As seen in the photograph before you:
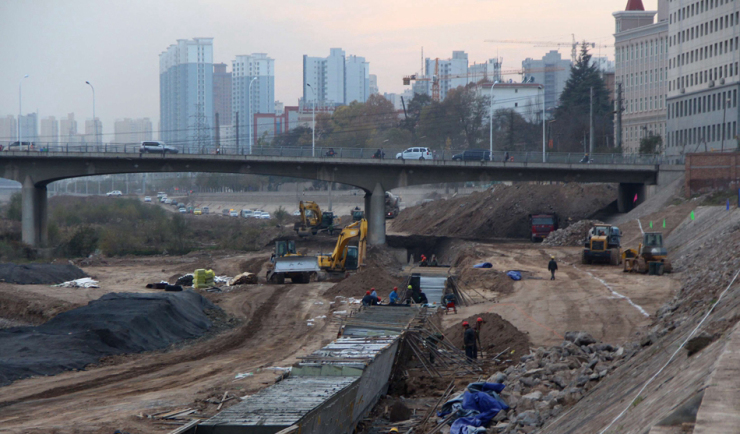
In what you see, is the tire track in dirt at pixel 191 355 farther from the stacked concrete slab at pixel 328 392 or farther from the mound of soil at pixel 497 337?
the mound of soil at pixel 497 337

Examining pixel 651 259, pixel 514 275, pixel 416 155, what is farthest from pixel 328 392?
pixel 416 155

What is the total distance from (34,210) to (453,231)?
3949 cm

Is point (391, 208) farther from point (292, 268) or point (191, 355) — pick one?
point (191, 355)

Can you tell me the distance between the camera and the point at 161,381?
1930cm

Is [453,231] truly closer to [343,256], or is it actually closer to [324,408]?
[343,256]

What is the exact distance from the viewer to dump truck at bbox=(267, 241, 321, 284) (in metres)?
41.0

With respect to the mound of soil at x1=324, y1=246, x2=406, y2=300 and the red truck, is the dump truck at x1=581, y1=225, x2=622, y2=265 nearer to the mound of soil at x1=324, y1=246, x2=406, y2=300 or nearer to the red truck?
→ the mound of soil at x1=324, y1=246, x2=406, y2=300

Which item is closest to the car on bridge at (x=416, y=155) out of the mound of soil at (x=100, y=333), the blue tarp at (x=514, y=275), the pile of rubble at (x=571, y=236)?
the pile of rubble at (x=571, y=236)

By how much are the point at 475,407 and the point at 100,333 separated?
1344 cm

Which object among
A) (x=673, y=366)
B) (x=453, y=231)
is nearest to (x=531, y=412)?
(x=673, y=366)

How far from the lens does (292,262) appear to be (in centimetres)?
4116

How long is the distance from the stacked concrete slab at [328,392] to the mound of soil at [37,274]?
25220mm

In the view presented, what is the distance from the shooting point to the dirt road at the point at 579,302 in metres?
25.6

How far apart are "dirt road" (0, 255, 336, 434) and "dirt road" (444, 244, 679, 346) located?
665 cm
